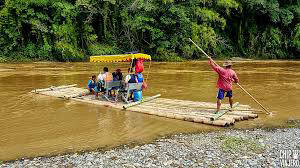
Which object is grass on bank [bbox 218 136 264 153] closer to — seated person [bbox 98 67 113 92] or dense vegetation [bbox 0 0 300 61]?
seated person [bbox 98 67 113 92]

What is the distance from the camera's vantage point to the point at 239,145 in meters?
7.59

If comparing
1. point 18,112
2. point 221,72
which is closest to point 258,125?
point 221,72

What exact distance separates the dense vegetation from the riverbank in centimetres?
2369

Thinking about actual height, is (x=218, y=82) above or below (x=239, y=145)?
above

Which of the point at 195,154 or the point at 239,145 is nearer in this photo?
the point at 195,154

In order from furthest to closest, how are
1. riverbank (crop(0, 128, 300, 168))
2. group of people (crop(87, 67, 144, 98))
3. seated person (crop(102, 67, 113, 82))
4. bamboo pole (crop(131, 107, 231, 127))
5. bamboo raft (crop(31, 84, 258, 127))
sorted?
seated person (crop(102, 67, 113, 82)) → group of people (crop(87, 67, 144, 98)) → bamboo raft (crop(31, 84, 258, 127)) → bamboo pole (crop(131, 107, 231, 127)) → riverbank (crop(0, 128, 300, 168))

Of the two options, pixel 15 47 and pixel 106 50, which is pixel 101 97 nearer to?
Result: pixel 106 50

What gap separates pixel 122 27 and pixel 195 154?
27794 millimetres

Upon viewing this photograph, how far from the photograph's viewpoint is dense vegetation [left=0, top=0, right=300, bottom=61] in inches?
1193

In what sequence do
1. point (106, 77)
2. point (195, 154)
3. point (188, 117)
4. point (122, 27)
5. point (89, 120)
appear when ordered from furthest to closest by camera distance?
1. point (122, 27)
2. point (106, 77)
3. point (89, 120)
4. point (188, 117)
5. point (195, 154)

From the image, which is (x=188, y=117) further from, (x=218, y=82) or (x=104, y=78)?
(x=104, y=78)

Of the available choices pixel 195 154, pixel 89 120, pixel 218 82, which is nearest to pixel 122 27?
pixel 89 120

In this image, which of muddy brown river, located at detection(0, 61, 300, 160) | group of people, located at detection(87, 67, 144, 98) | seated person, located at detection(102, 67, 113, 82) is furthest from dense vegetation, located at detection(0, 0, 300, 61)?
seated person, located at detection(102, 67, 113, 82)

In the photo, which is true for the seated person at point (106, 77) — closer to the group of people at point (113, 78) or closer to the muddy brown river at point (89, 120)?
the group of people at point (113, 78)
